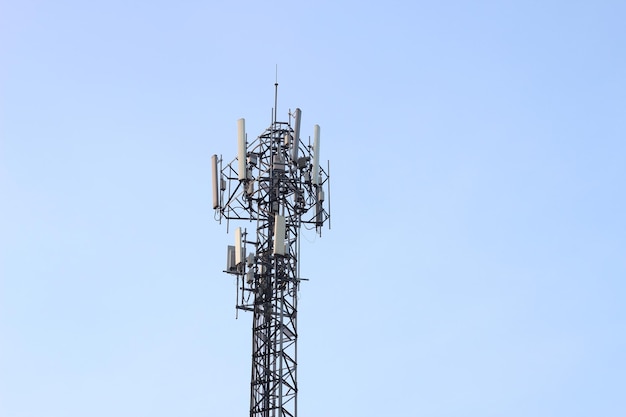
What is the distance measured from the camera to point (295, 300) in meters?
68.6

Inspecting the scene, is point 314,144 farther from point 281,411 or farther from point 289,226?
point 281,411

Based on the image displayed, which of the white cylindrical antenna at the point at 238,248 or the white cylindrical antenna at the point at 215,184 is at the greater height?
the white cylindrical antenna at the point at 215,184

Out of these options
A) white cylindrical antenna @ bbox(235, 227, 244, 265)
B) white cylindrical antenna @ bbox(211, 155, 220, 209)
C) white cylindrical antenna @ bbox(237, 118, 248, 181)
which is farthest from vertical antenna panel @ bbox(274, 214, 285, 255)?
white cylindrical antenna @ bbox(211, 155, 220, 209)

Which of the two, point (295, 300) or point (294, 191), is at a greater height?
point (294, 191)

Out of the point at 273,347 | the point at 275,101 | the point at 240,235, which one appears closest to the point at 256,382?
the point at 273,347

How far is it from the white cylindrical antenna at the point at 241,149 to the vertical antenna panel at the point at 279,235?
2.48m

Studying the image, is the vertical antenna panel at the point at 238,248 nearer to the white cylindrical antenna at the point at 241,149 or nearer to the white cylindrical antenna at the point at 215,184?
the white cylindrical antenna at the point at 215,184

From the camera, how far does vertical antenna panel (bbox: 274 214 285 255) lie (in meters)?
68.4

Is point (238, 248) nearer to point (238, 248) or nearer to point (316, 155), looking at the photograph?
point (238, 248)

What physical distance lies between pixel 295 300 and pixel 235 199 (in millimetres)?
5156

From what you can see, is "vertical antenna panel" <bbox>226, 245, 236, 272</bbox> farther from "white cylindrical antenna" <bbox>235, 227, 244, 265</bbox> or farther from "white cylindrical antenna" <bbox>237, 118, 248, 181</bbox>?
"white cylindrical antenna" <bbox>237, 118, 248, 181</bbox>

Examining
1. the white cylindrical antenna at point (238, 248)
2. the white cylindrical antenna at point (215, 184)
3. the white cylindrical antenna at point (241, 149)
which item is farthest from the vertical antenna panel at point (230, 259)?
the white cylindrical antenna at point (241, 149)

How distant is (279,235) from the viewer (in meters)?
68.6

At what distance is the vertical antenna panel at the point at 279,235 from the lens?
68.4m
